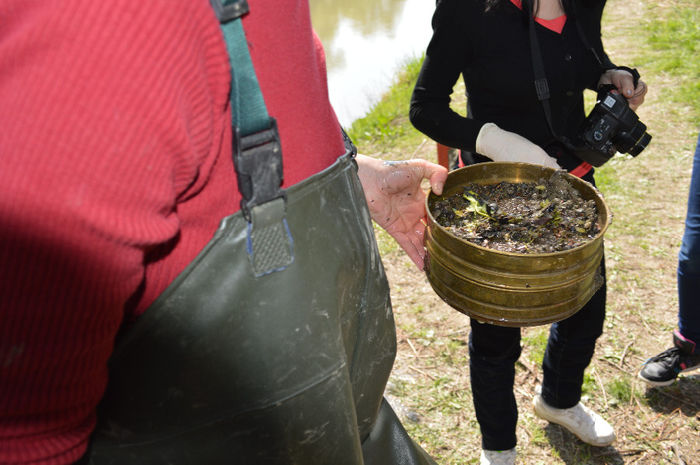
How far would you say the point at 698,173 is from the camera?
2543 mm

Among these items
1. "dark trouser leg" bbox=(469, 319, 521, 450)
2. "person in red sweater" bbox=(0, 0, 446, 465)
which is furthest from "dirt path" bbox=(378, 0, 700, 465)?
"person in red sweater" bbox=(0, 0, 446, 465)

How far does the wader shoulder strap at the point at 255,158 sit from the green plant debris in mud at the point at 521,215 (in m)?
0.87

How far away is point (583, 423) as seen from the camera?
256 cm

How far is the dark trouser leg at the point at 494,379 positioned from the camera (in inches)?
87.4

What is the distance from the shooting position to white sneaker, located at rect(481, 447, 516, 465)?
2439mm

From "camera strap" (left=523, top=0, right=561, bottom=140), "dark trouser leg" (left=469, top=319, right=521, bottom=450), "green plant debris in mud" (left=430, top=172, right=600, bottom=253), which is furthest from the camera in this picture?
"dark trouser leg" (left=469, top=319, right=521, bottom=450)

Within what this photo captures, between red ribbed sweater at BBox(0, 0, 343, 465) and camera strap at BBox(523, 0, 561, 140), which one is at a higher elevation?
red ribbed sweater at BBox(0, 0, 343, 465)

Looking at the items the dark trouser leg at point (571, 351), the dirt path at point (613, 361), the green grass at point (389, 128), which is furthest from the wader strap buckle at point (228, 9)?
the green grass at point (389, 128)

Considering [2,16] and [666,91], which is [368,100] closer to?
[666,91]

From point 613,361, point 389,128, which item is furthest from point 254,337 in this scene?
point 389,128

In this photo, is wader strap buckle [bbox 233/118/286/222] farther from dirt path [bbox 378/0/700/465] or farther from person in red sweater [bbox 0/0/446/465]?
dirt path [bbox 378/0/700/465]

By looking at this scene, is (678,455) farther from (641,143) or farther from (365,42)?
(365,42)

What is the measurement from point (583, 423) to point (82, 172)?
8.18 ft

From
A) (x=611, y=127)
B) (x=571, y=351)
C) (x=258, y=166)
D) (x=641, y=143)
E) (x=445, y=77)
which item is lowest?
(x=571, y=351)
